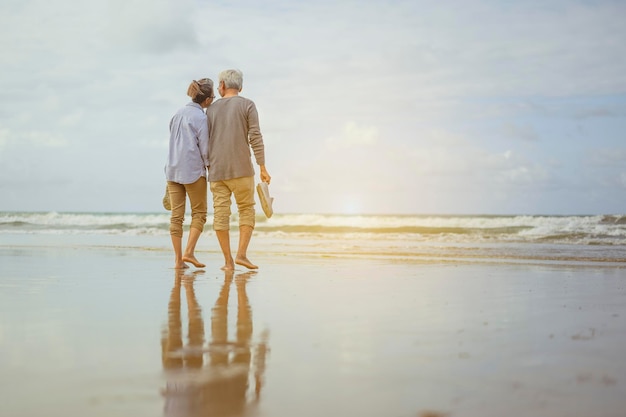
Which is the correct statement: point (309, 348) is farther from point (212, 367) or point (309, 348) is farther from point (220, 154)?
point (220, 154)

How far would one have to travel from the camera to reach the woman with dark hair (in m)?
6.92

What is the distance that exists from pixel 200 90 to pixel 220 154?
2.39 feet

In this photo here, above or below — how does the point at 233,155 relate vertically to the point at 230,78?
below

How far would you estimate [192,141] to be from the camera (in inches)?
272

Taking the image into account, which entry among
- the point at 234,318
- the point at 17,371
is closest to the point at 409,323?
the point at 234,318

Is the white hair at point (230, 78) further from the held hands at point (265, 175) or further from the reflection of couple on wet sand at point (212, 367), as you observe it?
the reflection of couple on wet sand at point (212, 367)

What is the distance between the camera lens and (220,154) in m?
6.89

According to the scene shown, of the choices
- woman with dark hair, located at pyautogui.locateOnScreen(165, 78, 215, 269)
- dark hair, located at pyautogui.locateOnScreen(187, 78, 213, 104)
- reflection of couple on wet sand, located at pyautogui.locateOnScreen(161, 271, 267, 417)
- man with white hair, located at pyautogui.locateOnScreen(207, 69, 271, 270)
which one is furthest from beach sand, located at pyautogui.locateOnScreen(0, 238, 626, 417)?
dark hair, located at pyautogui.locateOnScreen(187, 78, 213, 104)

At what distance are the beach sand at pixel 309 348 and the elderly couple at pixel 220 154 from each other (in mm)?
1273

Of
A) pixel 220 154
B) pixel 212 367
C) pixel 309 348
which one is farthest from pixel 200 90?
pixel 212 367

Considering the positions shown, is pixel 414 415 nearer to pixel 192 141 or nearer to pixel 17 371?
pixel 17 371

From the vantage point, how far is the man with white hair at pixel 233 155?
6859 millimetres

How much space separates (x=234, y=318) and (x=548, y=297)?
2.39 meters

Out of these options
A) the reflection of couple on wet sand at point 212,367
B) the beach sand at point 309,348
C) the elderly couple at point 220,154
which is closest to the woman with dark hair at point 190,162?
the elderly couple at point 220,154
